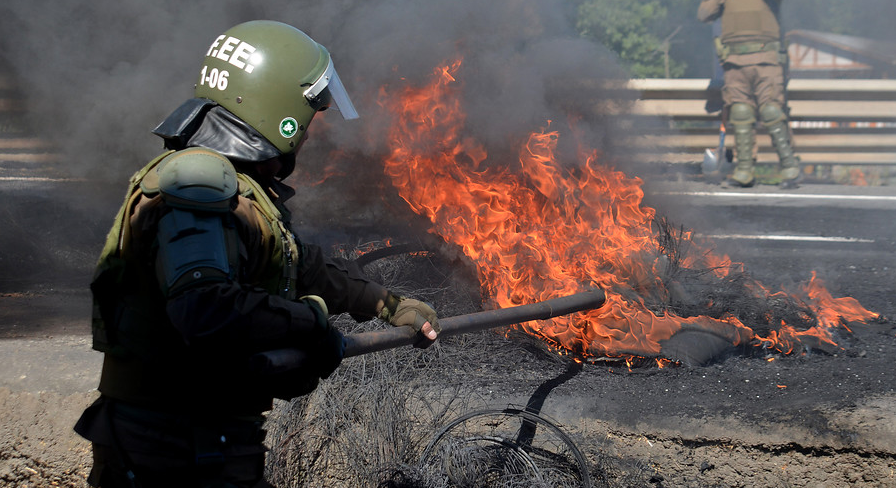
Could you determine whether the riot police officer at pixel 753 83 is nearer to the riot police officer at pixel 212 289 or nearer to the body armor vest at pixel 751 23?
the body armor vest at pixel 751 23

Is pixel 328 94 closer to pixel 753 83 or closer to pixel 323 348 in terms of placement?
pixel 323 348

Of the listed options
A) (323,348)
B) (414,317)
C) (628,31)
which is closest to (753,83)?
(414,317)

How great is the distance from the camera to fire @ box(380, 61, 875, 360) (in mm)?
4098

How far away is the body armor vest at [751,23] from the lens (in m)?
10.1

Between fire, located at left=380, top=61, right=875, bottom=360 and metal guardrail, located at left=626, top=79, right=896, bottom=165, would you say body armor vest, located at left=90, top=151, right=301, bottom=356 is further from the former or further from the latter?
metal guardrail, located at left=626, top=79, right=896, bottom=165

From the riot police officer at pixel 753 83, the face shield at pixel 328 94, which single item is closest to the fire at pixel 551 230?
the face shield at pixel 328 94

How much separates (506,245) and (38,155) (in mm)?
5901

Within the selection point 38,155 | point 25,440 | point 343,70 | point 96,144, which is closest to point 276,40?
point 25,440

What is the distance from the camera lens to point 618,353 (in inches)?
155

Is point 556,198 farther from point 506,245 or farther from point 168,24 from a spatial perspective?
point 168,24

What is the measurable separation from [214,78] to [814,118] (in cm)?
1070

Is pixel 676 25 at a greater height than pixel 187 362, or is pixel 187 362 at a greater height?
pixel 676 25

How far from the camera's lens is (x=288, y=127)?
6.84 feet

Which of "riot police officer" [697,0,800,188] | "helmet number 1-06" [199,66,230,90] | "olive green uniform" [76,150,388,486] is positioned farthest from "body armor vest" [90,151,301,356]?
"riot police officer" [697,0,800,188]
